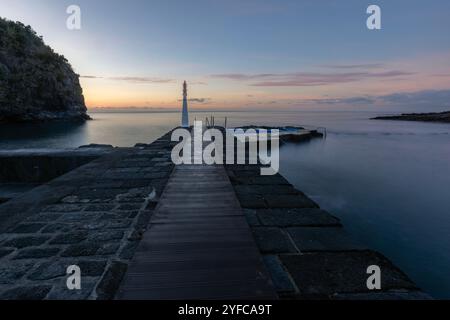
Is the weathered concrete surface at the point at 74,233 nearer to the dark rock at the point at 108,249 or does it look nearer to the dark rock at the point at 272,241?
the dark rock at the point at 108,249

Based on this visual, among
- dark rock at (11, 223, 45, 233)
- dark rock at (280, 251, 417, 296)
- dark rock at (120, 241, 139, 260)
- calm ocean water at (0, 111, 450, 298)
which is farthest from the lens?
calm ocean water at (0, 111, 450, 298)

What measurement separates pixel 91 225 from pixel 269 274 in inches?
99.1

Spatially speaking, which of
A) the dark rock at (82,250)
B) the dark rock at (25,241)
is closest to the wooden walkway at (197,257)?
the dark rock at (82,250)

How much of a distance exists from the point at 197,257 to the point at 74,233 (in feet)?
5.76

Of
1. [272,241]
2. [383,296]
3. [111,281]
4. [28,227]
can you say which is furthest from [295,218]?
[28,227]

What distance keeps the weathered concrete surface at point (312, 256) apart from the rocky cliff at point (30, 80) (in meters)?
76.0

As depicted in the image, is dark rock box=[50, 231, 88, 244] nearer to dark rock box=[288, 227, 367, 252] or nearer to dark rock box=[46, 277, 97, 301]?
dark rock box=[46, 277, 97, 301]

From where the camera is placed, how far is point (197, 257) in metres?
2.60

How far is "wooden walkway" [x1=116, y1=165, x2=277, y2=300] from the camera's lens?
213 cm

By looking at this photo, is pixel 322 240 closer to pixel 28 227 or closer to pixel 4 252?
pixel 4 252

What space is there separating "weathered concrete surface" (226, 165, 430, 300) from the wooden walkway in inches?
8.3

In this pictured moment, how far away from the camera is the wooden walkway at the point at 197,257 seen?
2.13 m

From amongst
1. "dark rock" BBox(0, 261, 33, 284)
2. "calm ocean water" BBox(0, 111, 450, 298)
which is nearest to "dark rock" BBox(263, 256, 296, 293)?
"dark rock" BBox(0, 261, 33, 284)

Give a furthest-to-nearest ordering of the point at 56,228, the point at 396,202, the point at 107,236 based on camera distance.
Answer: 1. the point at 396,202
2. the point at 56,228
3. the point at 107,236
